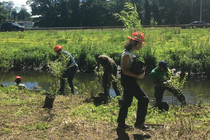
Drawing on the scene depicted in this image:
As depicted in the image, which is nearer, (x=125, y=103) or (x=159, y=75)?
(x=125, y=103)

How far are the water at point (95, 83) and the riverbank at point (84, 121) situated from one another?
61.7 inches

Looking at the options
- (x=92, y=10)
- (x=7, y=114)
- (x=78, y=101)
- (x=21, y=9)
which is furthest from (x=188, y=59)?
(x=21, y=9)

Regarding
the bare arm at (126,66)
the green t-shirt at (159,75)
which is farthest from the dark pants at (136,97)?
the green t-shirt at (159,75)

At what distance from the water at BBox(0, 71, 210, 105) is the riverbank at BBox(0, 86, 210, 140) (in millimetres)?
1568

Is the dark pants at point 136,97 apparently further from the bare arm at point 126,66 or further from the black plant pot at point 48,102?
the black plant pot at point 48,102

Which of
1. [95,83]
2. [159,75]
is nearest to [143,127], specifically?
[159,75]

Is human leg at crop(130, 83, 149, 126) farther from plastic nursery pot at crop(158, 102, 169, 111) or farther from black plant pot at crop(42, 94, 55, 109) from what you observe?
black plant pot at crop(42, 94, 55, 109)

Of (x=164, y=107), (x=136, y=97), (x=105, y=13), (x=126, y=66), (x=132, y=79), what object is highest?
(x=105, y=13)

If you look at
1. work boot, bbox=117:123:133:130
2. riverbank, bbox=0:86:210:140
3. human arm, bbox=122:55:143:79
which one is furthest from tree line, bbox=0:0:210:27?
human arm, bbox=122:55:143:79

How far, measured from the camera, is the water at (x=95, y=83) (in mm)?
9109

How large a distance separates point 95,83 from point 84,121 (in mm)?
3323

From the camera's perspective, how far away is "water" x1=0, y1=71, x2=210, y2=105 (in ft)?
29.9

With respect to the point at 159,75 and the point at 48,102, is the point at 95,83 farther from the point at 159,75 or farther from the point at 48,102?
the point at 48,102

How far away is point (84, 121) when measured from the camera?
16.6 ft
